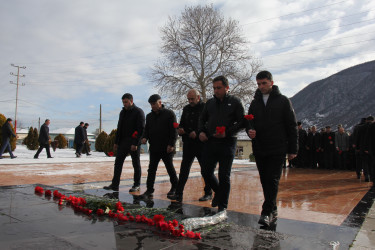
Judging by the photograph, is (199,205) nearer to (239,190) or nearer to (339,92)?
(239,190)

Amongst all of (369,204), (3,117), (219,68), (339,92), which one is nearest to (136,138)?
(369,204)

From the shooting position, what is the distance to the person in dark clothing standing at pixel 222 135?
368cm

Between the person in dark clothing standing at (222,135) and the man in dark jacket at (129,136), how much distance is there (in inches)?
74.9

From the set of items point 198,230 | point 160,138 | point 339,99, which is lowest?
point 198,230

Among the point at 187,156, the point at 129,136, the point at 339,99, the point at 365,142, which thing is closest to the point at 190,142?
the point at 187,156

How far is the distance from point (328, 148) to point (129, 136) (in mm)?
9994

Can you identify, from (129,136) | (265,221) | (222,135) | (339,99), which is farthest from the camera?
(339,99)

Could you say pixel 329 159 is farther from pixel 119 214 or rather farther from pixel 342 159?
pixel 119 214

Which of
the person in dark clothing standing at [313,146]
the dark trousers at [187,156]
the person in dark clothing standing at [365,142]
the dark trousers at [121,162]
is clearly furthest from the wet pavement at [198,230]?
the person in dark clothing standing at [313,146]

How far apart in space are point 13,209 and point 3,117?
1258cm

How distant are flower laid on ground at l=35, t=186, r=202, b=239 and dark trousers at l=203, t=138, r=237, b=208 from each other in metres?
0.84

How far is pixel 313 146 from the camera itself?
13023 millimetres

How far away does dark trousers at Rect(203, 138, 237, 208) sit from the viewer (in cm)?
367

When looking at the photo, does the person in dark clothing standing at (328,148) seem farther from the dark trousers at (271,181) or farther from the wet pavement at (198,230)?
the dark trousers at (271,181)
